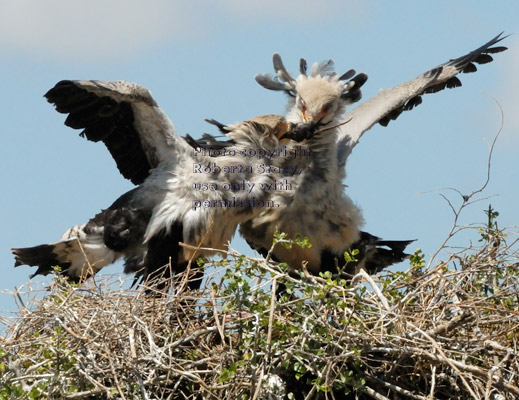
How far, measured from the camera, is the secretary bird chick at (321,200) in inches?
310

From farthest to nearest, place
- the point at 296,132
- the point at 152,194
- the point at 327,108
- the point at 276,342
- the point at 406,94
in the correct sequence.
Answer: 1. the point at 406,94
2. the point at 327,108
3. the point at 296,132
4. the point at 152,194
5. the point at 276,342

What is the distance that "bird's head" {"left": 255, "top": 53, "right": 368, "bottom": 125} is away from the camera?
8.05 m

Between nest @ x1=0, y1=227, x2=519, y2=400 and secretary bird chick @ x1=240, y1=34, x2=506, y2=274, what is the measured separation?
1.74 m

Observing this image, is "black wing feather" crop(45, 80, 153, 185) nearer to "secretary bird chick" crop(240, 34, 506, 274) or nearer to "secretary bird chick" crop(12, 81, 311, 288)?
"secretary bird chick" crop(12, 81, 311, 288)

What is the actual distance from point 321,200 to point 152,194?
129cm

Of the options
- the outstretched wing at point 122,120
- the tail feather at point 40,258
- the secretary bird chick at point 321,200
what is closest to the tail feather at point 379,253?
the secretary bird chick at point 321,200

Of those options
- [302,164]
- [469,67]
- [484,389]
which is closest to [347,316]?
[484,389]

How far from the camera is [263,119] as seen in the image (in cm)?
778

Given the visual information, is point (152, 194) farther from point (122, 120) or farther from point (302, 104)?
point (302, 104)

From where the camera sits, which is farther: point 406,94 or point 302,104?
point 406,94

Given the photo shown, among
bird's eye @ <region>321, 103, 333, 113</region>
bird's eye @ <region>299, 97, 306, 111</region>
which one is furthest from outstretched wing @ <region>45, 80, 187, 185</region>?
bird's eye @ <region>321, 103, 333, 113</region>

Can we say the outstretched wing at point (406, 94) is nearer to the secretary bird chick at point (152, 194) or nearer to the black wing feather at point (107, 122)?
the secretary bird chick at point (152, 194)

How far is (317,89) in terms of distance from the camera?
8.10 m

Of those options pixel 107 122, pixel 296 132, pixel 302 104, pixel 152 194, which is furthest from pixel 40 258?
pixel 302 104
